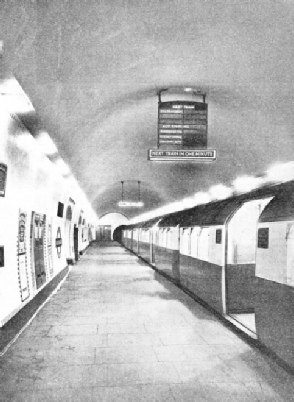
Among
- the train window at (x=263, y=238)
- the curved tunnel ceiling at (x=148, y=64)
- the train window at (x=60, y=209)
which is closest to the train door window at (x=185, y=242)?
the curved tunnel ceiling at (x=148, y=64)

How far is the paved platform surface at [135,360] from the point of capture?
158 inches

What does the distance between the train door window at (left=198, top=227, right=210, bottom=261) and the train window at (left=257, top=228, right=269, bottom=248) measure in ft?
9.72

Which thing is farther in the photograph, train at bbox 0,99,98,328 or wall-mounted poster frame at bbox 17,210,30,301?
wall-mounted poster frame at bbox 17,210,30,301

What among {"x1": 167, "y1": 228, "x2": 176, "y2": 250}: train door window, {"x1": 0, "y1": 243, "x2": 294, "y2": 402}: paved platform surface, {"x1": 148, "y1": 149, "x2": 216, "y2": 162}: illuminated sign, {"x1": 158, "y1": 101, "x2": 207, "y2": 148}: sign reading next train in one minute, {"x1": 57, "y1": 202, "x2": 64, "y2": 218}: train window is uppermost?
{"x1": 158, "y1": 101, "x2": 207, "y2": 148}: sign reading next train in one minute

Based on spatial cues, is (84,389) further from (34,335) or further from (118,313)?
(118,313)

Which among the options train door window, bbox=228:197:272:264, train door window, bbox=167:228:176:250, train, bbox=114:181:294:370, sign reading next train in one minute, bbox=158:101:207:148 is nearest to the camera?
train, bbox=114:181:294:370

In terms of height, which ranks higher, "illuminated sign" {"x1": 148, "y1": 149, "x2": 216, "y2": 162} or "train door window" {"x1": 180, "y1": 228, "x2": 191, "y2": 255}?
"illuminated sign" {"x1": 148, "y1": 149, "x2": 216, "y2": 162}

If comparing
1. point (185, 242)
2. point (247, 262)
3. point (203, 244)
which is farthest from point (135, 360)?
point (185, 242)

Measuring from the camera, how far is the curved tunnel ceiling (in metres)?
→ 4.31

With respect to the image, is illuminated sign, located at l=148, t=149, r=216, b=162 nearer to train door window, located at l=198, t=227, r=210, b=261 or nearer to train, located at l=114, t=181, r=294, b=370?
train, located at l=114, t=181, r=294, b=370

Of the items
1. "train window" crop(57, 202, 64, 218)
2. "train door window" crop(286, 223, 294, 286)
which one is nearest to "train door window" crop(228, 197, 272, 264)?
"train door window" crop(286, 223, 294, 286)

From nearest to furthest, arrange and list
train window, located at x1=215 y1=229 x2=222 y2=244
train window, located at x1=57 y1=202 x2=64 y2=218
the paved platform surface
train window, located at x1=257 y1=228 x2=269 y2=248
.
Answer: the paved platform surface, train window, located at x1=257 y1=228 x2=269 y2=248, train window, located at x1=215 y1=229 x2=222 y2=244, train window, located at x1=57 y1=202 x2=64 y2=218

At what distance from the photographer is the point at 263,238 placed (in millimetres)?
5391

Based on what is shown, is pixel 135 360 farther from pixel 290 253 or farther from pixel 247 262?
pixel 247 262
